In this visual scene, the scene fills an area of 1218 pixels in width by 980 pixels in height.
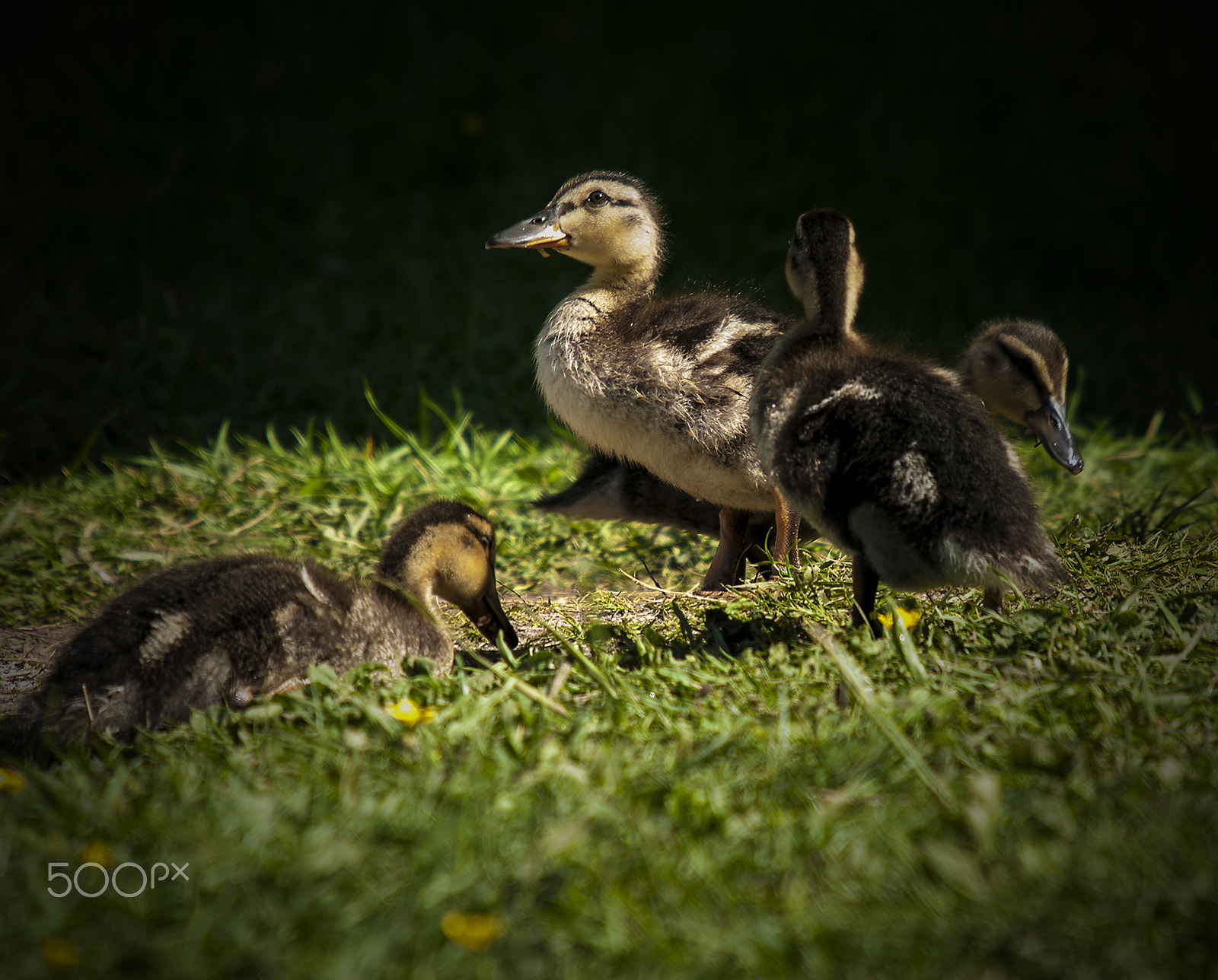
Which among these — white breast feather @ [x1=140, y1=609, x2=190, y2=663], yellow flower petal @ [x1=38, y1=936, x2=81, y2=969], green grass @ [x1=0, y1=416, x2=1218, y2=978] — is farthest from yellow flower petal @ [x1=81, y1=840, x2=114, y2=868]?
white breast feather @ [x1=140, y1=609, x2=190, y2=663]

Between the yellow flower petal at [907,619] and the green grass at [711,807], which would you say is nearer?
the green grass at [711,807]

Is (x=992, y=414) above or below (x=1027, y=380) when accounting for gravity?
below

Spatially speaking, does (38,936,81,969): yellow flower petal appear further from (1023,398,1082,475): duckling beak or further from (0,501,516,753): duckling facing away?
(1023,398,1082,475): duckling beak

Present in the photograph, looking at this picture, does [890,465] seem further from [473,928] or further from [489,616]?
[473,928]

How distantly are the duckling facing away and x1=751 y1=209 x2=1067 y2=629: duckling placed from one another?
39.7 inches

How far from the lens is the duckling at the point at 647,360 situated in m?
3.39

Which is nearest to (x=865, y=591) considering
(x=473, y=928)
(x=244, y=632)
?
(x=473, y=928)

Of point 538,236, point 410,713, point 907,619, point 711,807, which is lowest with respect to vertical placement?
point 410,713

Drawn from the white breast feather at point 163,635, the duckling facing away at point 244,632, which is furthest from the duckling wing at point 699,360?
the white breast feather at point 163,635

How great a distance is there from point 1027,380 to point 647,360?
48.6 inches

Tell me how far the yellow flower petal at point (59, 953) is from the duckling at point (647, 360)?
2303 millimetres

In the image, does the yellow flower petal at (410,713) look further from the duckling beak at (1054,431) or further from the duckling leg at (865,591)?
the duckling beak at (1054,431)

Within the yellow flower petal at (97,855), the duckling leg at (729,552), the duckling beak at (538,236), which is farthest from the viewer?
the duckling beak at (538,236)

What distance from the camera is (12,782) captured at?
6.93 ft
